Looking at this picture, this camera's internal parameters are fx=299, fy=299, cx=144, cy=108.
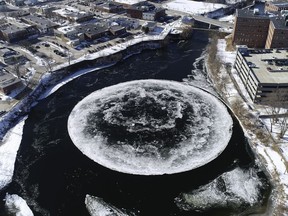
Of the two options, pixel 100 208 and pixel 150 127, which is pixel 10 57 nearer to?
pixel 150 127

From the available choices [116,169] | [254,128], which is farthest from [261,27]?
[116,169]

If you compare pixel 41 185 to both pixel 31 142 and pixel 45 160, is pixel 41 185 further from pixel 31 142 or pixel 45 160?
pixel 31 142

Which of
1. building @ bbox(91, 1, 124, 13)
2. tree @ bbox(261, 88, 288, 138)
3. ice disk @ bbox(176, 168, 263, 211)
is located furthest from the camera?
building @ bbox(91, 1, 124, 13)

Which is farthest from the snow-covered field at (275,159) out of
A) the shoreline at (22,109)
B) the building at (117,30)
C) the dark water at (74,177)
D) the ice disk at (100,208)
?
the building at (117,30)

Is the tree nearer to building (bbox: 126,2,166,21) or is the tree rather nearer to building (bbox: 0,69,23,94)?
building (bbox: 0,69,23,94)

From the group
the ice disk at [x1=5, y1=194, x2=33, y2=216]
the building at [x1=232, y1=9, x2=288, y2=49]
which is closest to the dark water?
the ice disk at [x1=5, y1=194, x2=33, y2=216]

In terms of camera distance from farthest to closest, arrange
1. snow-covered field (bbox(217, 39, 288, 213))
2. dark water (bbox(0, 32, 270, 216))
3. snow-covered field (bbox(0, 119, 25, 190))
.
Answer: snow-covered field (bbox(0, 119, 25, 190)), snow-covered field (bbox(217, 39, 288, 213)), dark water (bbox(0, 32, 270, 216))

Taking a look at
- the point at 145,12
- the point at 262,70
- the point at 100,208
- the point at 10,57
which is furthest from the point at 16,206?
the point at 145,12

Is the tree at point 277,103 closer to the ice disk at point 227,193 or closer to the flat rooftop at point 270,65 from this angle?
the flat rooftop at point 270,65
